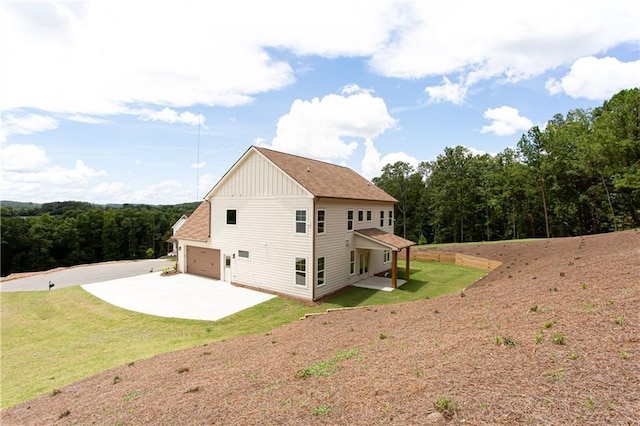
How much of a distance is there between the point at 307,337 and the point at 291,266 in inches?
323

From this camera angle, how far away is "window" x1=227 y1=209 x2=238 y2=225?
65.5 ft

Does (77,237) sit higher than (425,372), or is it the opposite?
(425,372)

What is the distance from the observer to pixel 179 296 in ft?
57.0

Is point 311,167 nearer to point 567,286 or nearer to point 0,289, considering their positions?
point 567,286

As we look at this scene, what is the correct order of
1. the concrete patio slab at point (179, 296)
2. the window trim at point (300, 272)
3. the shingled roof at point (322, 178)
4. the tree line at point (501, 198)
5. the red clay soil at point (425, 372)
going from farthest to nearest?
the tree line at point (501, 198)
the shingled roof at point (322, 178)
the window trim at point (300, 272)
the concrete patio slab at point (179, 296)
the red clay soil at point (425, 372)

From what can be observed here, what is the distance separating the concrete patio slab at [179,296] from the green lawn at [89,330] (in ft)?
2.24

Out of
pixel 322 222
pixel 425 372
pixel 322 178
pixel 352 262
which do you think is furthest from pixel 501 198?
pixel 425 372

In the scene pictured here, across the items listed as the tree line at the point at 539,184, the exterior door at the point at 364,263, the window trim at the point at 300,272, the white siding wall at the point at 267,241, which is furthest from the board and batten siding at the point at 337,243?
the tree line at the point at 539,184

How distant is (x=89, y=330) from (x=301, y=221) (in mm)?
10532

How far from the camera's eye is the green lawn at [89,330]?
30.6 ft

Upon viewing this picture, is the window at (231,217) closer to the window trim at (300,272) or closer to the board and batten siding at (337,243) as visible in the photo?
the window trim at (300,272)

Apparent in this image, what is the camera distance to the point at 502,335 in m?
5.86

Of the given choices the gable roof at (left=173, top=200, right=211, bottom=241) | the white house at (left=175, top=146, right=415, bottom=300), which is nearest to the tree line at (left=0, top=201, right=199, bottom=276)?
the gable roof at (left=173, top=200, right=211, bottom=241)

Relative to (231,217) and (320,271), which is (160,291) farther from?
(320,271)
